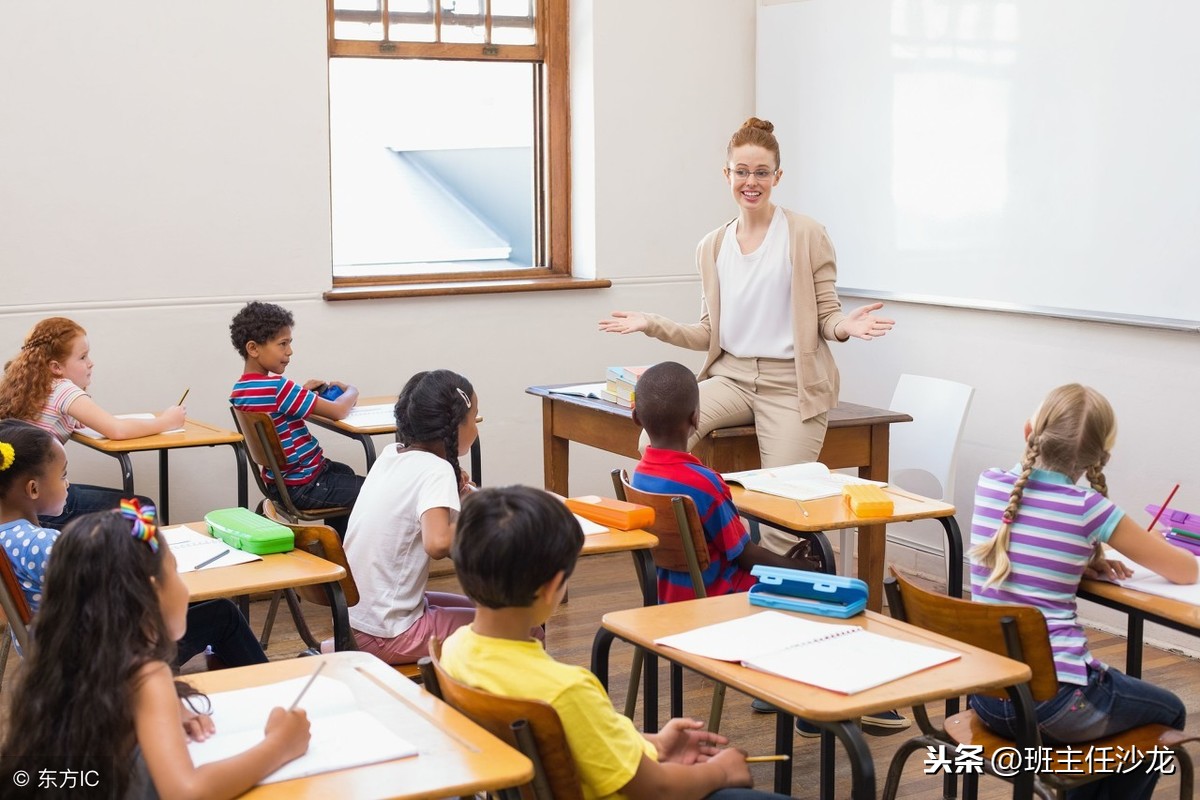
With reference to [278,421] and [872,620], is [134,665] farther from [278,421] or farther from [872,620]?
[278,421]

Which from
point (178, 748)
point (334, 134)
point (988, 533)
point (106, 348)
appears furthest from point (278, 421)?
point (178, 748)

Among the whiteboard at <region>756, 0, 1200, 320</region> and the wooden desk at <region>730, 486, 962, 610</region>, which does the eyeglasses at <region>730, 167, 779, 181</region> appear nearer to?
the whiteboard at <region>756, 0, 1200, 320</region>

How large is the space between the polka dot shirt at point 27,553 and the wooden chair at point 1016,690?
64.8 inches

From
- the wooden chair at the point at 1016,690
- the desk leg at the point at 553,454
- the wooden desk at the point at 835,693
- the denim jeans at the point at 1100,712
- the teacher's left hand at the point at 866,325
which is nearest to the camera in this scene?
the wooden desk at the point at 835,693

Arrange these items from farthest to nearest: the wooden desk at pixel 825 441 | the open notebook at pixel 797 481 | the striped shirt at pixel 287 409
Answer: the striped shirt at pixel 287 409, the wooden desk at pixel 825 441, the open notebook at pixel 797 481

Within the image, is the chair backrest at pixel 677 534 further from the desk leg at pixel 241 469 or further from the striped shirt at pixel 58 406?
the striped shirt at pixel 58 406

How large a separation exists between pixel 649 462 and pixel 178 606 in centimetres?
150

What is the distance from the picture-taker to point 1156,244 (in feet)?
13.5

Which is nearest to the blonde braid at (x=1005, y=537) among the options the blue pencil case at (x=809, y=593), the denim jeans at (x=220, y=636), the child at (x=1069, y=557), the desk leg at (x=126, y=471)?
the child at (x=1069, y=557)

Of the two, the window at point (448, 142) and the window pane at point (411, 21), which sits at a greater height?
the window pane at point (411, 21)

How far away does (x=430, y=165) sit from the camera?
5.67m

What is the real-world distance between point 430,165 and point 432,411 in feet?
9.58

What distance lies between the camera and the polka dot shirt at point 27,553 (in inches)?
104

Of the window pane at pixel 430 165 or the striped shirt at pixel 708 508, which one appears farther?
the window pane at pixel 430 165
